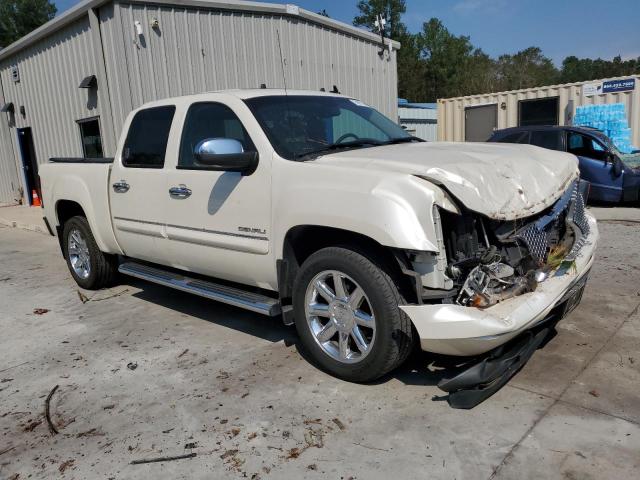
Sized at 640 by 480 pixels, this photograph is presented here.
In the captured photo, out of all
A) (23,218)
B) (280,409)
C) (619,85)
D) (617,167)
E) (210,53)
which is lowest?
(280,409)

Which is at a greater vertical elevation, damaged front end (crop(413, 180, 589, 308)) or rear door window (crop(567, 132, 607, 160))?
rear door window (crop(567, 132, 607, 160))

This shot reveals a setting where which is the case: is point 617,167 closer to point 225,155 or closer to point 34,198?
point 225,155

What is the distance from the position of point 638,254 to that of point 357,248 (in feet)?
15.5

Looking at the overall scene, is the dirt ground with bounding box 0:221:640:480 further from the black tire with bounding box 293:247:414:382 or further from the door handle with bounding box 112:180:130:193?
the door handle with bounding box 112:180:130:193

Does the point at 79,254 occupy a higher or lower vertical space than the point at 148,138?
lower

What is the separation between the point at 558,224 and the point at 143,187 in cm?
337

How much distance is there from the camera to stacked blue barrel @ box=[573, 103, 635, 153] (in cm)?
1409

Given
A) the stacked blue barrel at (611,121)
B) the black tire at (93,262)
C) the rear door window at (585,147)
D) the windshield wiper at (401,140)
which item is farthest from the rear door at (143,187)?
the stacked blue barrel at (611,121)

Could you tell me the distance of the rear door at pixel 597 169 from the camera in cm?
984

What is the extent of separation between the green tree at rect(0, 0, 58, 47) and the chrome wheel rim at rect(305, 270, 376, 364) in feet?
170

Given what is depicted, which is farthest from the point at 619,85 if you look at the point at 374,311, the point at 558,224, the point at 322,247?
the point at 374,311

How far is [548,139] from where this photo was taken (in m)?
10.7

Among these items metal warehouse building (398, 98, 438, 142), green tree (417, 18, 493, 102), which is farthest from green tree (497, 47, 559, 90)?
metal warehouse building (398, 98, 438, 142)

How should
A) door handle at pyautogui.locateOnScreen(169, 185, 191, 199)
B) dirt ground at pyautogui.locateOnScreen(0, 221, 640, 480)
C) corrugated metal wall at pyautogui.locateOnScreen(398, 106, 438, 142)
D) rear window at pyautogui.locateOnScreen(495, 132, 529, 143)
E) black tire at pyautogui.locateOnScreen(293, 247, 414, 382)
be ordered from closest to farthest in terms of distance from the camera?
dirt ground at pyautogui.locateOnScreen(0, 221, 640, 480) → black tire at pyautogui.locateOnScreen(293, 247, 414, 382) → door handle at pyautogui.locateOnScreen(169, 185, 191, 199) → rear window at pyautogui.locateOnScreen(495, 132, 529, 143) → corrugated metal wall at pyautogui.locateOnScreen(398, 106, 438, 142)
